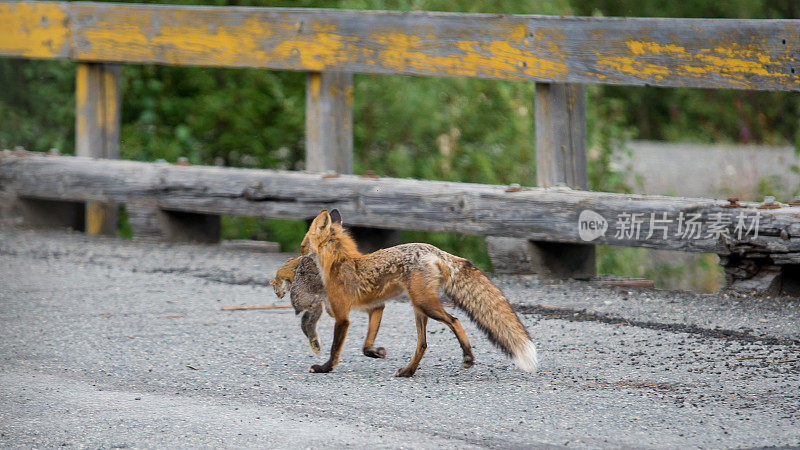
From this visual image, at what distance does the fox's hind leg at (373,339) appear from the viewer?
233 inches

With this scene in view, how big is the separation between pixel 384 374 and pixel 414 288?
56 centimetres

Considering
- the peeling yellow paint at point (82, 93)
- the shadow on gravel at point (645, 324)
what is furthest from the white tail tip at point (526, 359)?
the peeling yellow paint at point (82, 93)

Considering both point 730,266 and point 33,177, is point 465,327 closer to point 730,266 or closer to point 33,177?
point 730,266

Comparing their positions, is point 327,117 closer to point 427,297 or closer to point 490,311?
point 427,297

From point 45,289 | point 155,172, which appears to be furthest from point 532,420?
point 155,172

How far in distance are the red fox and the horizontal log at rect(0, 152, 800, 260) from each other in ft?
7.35

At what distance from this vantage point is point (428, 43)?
8.74 metres

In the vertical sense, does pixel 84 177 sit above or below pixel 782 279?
above

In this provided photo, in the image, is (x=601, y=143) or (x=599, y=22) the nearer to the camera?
Answer: (x=599, y=22)

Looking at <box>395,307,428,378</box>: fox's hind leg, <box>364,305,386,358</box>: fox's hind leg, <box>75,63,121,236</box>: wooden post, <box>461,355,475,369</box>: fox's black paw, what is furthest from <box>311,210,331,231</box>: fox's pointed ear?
<box>75,63,121,236</box>: wooden post

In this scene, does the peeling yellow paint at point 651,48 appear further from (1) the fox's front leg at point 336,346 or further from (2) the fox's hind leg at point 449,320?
(1) the fox's front leg at point 336,346

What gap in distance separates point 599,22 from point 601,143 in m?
4.14

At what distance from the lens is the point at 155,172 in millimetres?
9992

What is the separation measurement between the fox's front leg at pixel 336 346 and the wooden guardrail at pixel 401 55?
264 centimetres
